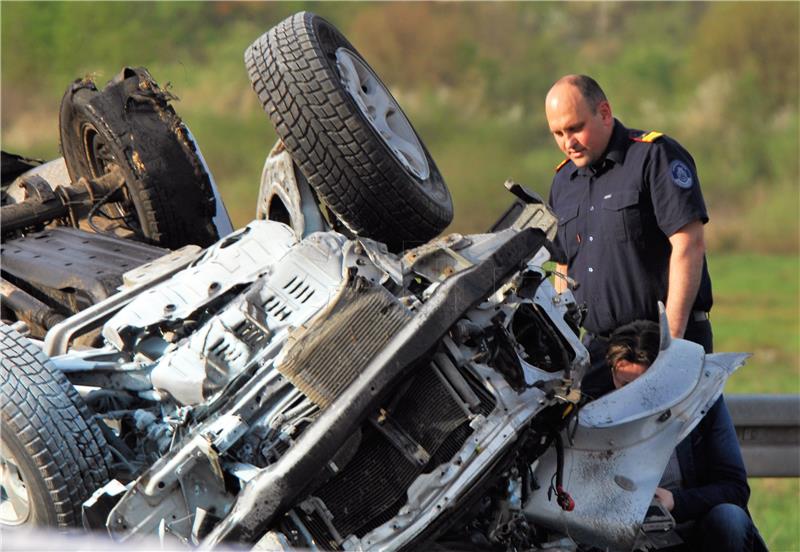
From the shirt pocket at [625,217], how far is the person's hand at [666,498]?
1173 mm

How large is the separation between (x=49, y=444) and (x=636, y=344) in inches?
85.1

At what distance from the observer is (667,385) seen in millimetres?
4789

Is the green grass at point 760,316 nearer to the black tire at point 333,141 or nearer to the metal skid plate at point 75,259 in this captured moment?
the black tire at point 333,141

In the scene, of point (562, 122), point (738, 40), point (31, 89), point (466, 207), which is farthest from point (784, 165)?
point (562, 122)

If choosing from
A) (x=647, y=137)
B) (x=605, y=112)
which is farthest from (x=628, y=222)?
(x=605, y=112)

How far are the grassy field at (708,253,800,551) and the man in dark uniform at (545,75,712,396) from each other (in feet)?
4.97

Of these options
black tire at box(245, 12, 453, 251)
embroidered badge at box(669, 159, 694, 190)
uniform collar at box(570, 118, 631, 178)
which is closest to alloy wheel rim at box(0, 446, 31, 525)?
black tire at box(245, 12, 453, 251)

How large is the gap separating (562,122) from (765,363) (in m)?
6.16

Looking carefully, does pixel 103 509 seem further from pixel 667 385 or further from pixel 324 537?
pixel 667 385

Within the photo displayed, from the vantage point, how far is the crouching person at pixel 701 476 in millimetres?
4781

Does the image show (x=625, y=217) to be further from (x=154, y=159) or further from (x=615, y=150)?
(x=154, y=159)

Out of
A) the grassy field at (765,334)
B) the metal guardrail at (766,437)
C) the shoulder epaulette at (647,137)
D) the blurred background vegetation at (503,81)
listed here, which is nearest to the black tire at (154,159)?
the shoulder epaulette at (647,137)

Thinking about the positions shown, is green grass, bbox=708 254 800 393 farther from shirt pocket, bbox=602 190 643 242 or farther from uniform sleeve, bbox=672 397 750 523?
uniform sleeve, bbox=672 397 750 523

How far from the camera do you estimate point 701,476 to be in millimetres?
5055
